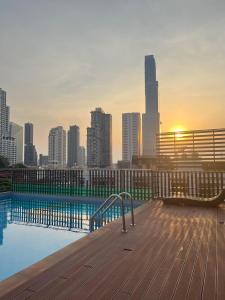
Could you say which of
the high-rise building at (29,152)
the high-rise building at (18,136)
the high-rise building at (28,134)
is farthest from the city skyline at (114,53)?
the high-rise building at (28,134)

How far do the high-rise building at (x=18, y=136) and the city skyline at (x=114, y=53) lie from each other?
21.9 m

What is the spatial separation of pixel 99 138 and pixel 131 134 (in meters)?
3.06

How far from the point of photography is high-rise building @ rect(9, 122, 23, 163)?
32.5 metres

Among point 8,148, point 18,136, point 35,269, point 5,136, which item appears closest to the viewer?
point 35,269

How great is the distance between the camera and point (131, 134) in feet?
73.9

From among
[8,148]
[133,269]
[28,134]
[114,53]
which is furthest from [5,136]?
[133,269]

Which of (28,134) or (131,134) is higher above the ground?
(28,134)

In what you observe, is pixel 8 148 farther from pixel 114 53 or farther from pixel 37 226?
pixel 37 226

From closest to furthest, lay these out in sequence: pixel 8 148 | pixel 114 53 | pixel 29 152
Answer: pixel 114 53 → pixel 8 148 → pixel 29 152

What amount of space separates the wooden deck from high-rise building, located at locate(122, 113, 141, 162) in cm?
1853

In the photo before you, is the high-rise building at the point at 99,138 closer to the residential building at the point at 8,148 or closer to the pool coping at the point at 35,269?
the residential building at the point at 8,148

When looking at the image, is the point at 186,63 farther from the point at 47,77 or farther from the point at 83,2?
the point at 47,77

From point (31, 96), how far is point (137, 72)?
5186mm

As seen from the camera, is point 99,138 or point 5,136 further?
point 5,136
